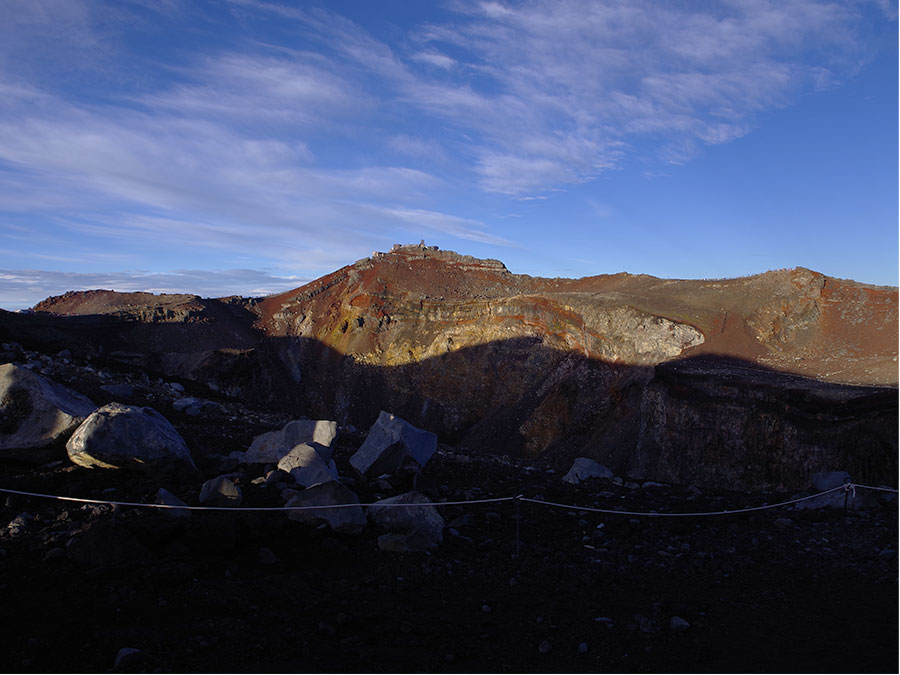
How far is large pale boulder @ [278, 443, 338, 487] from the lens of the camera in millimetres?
6504

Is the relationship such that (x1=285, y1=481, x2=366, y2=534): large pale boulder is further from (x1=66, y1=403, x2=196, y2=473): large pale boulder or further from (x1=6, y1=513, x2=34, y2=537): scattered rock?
(x1=6, y1=513, x2=34, y2=537): scattered rock

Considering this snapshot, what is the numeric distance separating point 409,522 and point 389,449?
2076mm

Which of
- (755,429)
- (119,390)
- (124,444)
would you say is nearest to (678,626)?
(124,444)

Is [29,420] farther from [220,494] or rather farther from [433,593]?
[433,593]

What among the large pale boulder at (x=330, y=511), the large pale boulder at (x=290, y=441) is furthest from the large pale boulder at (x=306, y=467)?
the large pale boulder at (x=330, y=511)

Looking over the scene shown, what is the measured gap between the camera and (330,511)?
549cm

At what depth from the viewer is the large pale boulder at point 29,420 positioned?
245 inches

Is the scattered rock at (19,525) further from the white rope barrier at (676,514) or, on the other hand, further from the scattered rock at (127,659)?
the white rope barrier at (676,514)

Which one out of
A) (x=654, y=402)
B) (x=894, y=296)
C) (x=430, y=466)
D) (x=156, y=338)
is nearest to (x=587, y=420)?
(x=654, y=402)

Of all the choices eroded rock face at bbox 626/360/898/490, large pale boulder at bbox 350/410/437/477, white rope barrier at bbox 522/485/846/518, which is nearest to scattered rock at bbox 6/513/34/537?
large pale boulder at bbox 350/410/437/477

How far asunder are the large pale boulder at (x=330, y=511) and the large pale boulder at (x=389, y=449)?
1636 millimetres

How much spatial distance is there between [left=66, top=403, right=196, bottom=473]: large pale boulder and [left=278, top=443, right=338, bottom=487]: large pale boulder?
1.02 meters

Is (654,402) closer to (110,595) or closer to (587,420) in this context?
(587,420)

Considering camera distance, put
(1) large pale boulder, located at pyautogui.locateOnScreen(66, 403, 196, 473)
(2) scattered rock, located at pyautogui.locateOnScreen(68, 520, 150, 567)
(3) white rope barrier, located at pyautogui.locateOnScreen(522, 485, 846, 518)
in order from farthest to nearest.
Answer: (3) white rope barrier, located at pyautogui.locateOnScreen(522, 485, 846, 518) < (1) large pale boulder, located at pyautogui.locateOnScreen(66, 403, 196, 473) < (2) scattered rock, located at pyautogui.locateOnScreen(68, 520, 150, 567)
